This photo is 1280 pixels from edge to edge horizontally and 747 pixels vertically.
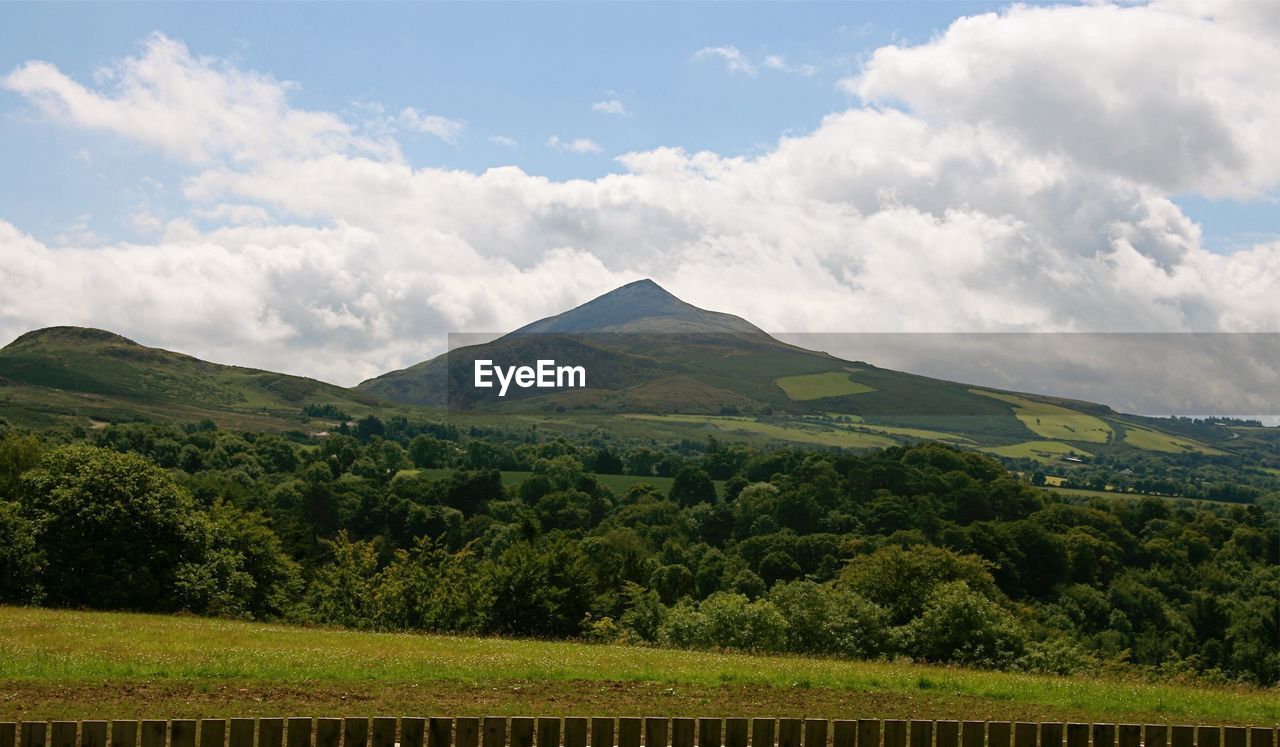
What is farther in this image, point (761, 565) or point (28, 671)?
point (761, 565)

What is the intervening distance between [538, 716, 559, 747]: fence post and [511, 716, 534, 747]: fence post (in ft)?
0.37

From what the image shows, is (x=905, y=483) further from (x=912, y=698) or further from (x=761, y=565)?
(x=912, y=698)

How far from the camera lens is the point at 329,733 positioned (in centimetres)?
1320

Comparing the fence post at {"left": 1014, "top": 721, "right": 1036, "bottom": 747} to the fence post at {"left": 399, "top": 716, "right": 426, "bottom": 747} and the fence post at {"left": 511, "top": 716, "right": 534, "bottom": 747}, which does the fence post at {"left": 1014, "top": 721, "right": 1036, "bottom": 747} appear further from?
the fence post at {"left": 399, "top": 716, "right": 426, "bottom": 747}

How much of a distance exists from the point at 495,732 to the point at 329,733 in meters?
1.97

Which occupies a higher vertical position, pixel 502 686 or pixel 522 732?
pixel 522 732

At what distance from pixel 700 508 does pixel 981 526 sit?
4581 centimetres

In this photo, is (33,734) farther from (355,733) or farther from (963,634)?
(963,634)

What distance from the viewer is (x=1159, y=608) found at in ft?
376

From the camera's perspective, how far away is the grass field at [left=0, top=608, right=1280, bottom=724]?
62.1 ft

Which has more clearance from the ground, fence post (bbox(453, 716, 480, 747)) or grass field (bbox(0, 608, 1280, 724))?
fence post (bbox(453, 716, 480, 747))

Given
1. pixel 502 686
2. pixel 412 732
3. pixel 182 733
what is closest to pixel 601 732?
pixel 412 732

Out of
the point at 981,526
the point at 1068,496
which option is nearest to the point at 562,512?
the point at 981,526

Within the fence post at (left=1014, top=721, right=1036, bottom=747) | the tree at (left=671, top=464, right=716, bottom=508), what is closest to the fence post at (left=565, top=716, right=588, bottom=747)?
the fence post at (left=1014, top=721, right=1036, bottom=747)
